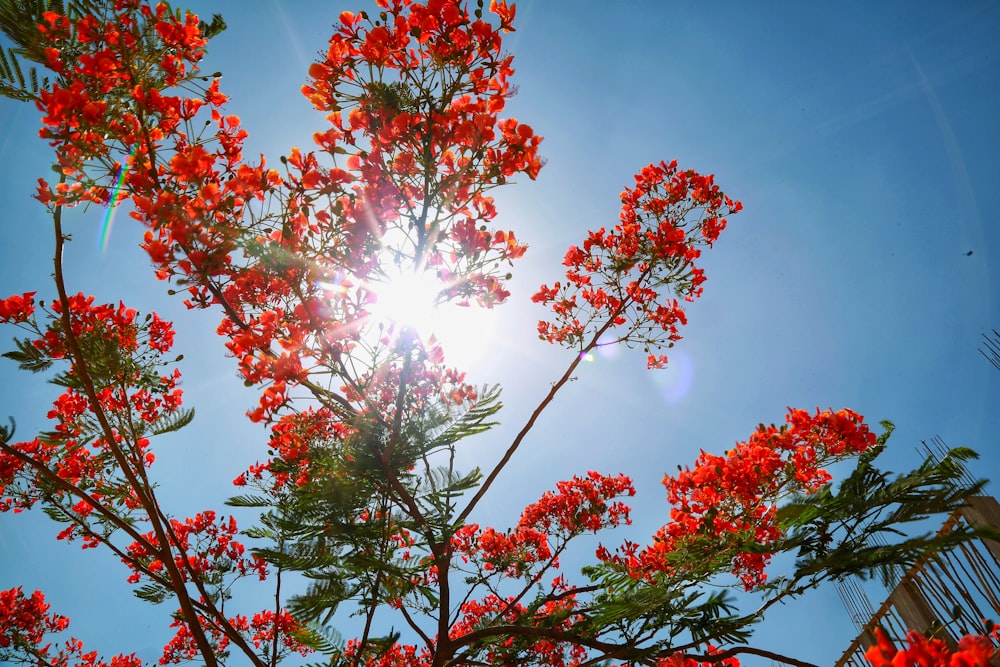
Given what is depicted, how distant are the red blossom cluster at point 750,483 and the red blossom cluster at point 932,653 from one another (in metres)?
0.81

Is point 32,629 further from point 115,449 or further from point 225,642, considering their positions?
point 115,449

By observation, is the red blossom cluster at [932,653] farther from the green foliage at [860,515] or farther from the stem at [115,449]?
the stem at [115,449]

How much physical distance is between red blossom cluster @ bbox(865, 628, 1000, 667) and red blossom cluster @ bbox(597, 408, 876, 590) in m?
0.81

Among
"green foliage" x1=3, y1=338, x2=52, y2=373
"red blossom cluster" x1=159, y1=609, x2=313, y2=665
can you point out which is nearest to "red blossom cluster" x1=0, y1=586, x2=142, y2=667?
"red blossom cluster" x1=159, y1=609, x2=313, y2=665

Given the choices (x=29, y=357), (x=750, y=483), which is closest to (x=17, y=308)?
(x=29, y=357)

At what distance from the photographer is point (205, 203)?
6.88ft

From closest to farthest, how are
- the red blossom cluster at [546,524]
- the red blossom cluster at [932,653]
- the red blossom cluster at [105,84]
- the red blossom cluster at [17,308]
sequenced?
the red blossom cluster at [932,653]
the red blossom cluster at [105,84]
the red blossom cluster at [17,308]
the red blossom cluster at [546,524]

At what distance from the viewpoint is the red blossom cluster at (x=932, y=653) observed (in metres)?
1.33

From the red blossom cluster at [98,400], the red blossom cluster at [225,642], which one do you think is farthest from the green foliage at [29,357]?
the red blossom cluster at [225,642]

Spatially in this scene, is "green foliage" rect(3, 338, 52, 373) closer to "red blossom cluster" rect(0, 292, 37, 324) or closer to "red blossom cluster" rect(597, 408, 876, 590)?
"red blossom cluster" rect(0, 292, 37, 324)

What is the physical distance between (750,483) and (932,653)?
46.1 inches

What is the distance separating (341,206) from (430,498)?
1.59 m

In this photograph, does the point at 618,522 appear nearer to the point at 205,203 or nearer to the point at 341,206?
the point at 341,206

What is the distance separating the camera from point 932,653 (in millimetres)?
1392
